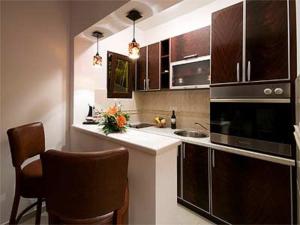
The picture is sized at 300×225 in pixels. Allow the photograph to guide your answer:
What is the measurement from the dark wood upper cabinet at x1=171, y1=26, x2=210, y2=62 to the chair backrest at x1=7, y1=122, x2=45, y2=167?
1859 mm

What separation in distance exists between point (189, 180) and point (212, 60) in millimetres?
1345

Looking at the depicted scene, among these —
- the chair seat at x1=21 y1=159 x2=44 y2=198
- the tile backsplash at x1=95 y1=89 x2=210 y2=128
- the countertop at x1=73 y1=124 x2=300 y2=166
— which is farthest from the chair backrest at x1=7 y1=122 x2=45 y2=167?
the tile backsplash at x1=95 y1=89 x2=210 y2=128

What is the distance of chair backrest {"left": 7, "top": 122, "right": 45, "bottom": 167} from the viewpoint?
52.9 inches

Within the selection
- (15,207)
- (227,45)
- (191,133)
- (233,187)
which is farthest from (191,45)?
(15,207)

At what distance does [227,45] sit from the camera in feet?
5.33

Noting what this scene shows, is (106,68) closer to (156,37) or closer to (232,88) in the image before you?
(156,37)

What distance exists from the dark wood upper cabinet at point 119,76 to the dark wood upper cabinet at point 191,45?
0.83m

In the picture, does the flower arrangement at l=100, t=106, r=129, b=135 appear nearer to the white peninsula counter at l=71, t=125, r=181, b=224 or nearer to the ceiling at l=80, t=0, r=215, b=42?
the white peninsula counter at l=71, t=125, r=181, b=224

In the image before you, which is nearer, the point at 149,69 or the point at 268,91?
the point at 268,91

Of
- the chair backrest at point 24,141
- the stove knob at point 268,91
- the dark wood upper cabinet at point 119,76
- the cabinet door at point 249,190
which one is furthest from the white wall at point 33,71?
the stove knob at point 268,91

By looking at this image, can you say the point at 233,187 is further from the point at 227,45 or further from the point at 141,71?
the point at 141,71

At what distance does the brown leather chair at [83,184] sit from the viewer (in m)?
0.80

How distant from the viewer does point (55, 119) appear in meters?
2.03

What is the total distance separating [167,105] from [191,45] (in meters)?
1.05
